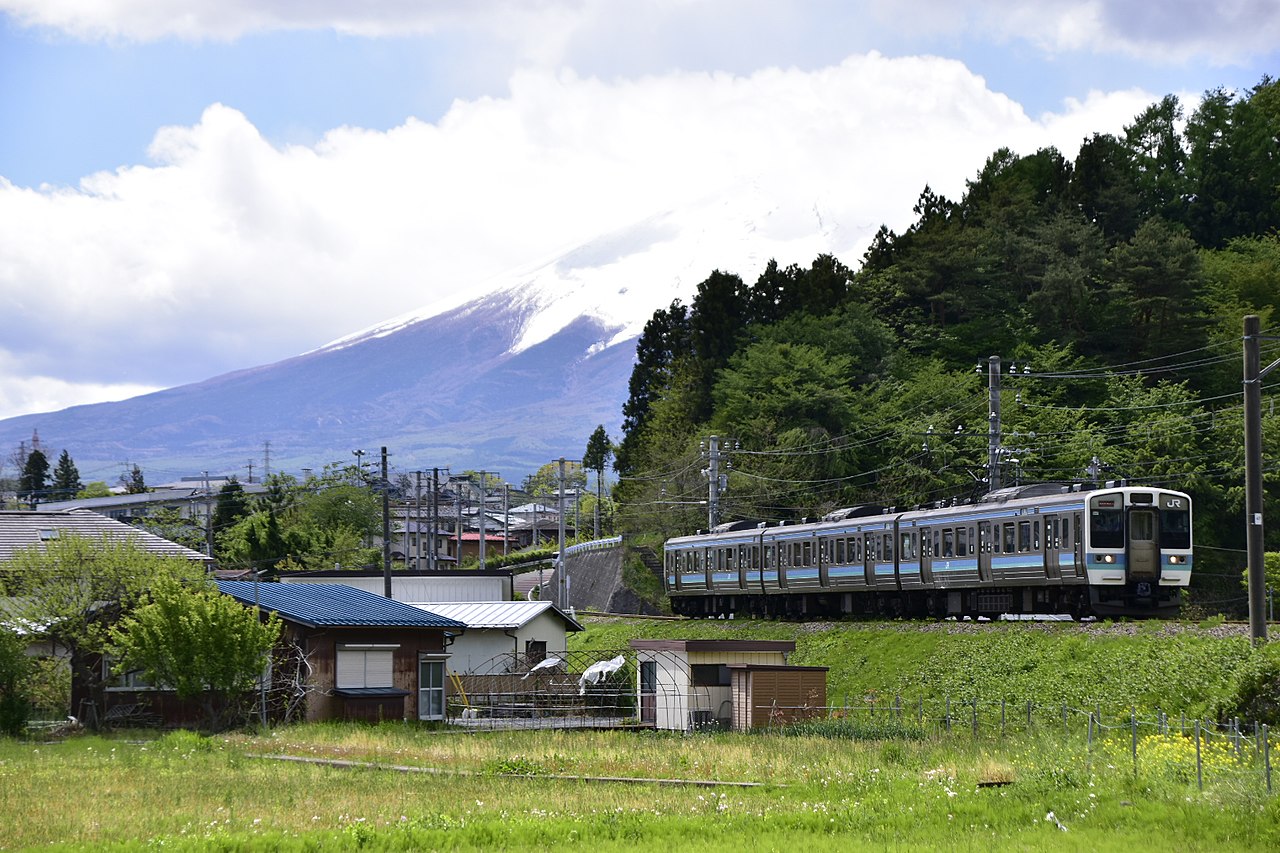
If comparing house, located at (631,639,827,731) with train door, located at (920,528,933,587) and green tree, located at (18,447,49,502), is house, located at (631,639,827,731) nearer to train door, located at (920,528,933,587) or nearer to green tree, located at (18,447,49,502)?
train door, located at (920,528,933,587)

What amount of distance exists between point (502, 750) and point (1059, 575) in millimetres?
13092

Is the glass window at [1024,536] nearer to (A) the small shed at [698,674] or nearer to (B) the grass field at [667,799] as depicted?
(A) the small shed at [698,674]

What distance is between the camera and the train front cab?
109 feet

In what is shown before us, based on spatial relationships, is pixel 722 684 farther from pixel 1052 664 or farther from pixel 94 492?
pixel 94 492

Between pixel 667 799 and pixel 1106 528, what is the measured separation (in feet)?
54.0

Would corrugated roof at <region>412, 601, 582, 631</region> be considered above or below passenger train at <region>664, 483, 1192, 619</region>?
below

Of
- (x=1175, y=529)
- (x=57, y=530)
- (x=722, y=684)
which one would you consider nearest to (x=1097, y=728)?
(x=1175, y=529)

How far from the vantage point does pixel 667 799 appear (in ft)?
64.7

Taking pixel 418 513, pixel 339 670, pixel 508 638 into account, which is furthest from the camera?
pixel 418 513

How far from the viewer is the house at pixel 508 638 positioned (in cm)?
4347

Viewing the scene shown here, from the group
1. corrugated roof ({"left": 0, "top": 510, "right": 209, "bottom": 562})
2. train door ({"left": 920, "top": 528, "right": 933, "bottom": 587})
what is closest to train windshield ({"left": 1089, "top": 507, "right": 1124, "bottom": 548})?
train door ({"left": 920, "top": 528, "right": 933, "bottom": 587})

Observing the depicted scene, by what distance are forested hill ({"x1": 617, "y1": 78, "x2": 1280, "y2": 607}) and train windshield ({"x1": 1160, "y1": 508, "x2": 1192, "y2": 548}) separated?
11.6m

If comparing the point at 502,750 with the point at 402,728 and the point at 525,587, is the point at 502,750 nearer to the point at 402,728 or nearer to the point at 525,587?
the point at 402,728

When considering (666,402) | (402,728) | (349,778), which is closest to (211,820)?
(349,778)
